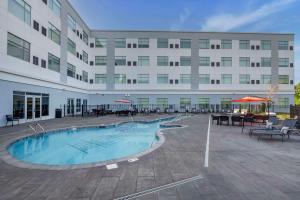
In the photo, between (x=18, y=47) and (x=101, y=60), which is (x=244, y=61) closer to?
(x=101, y=60)

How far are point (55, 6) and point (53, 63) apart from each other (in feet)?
18.5

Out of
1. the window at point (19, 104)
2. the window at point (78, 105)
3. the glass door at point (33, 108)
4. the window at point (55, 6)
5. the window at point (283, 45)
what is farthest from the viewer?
the window at point (283, 45)

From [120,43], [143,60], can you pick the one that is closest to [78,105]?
[120,43]

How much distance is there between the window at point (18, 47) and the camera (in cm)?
1490

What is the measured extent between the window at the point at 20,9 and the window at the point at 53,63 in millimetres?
4252

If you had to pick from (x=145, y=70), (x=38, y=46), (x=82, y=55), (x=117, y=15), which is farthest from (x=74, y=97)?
(x=117, y=15)

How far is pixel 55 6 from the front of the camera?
853 inches

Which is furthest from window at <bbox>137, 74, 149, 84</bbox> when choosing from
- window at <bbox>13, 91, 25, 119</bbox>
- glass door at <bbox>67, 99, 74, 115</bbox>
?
window at <bbox>13, 91, 25, 119</bbox>

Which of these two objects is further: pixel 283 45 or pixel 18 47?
pixel 283 45

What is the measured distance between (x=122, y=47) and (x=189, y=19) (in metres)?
12.2

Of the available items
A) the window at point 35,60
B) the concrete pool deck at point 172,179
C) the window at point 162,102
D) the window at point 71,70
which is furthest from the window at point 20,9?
the window at point 162,102

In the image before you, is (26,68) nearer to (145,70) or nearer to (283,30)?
(145,70)

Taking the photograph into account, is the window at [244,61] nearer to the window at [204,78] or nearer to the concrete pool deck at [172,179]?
the window at [204,78]

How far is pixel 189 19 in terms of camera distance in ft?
118
